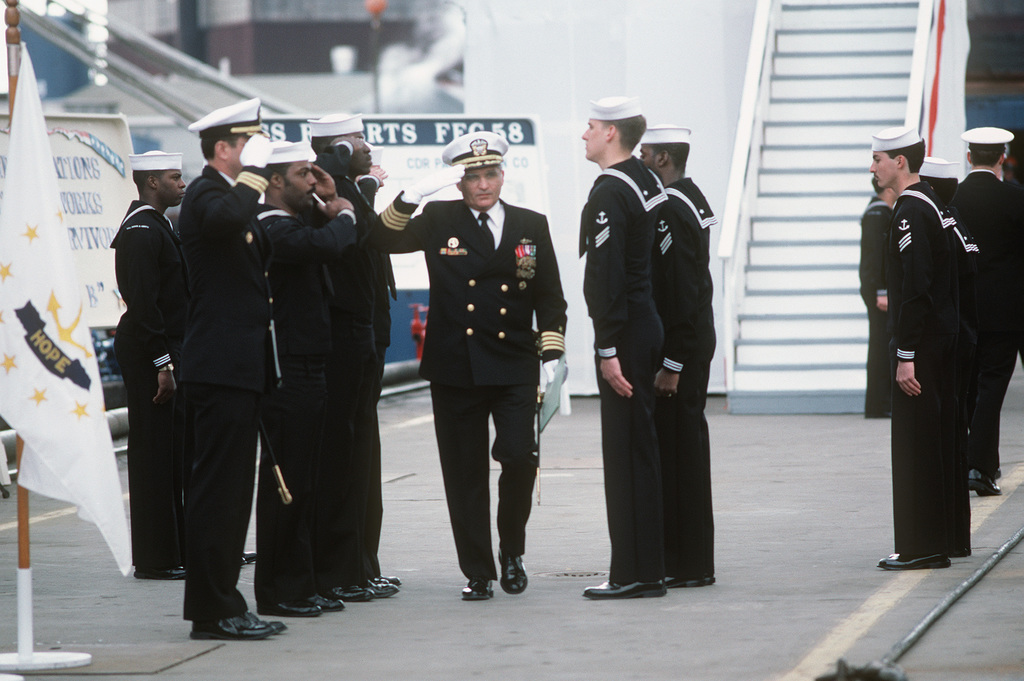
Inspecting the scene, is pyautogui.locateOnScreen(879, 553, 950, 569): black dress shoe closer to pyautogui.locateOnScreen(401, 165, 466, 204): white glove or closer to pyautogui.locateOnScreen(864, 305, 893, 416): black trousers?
pyautogui.locateOnScreen(401, 165, 466, 204): white glove

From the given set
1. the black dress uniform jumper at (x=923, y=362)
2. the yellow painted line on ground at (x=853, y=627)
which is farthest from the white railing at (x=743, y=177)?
the yellow painted line on ground at (x=853, y=627)

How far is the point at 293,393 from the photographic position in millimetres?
6586

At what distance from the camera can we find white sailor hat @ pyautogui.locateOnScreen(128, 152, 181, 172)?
822 centimetres

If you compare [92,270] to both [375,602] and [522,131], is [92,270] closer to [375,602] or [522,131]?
[522,131]

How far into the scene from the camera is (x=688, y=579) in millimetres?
7211

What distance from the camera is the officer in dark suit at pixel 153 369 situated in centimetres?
791

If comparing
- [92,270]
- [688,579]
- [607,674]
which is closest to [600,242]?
[688,579]

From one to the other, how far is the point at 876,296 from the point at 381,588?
7.46 metres

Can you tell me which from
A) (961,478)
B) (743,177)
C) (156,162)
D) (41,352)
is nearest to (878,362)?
(743,177)

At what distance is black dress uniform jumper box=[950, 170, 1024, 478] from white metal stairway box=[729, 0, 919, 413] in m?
4.33

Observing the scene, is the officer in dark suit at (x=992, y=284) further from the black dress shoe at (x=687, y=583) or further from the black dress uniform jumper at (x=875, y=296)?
the black dress shoe at (x=687, y=583)

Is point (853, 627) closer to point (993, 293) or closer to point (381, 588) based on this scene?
point (381, 588)

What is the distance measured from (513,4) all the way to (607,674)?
39.3 ft

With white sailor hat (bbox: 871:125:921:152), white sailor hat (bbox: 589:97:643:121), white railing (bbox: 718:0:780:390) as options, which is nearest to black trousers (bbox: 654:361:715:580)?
white sailor hat (bbox: 589:97:643:121)
